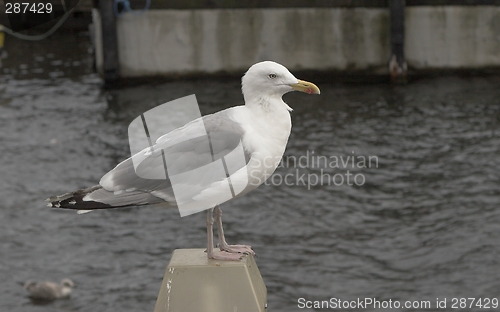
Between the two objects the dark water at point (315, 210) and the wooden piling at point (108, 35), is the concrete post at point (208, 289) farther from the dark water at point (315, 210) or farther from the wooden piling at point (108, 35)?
the wooden piling at point (108, 35)

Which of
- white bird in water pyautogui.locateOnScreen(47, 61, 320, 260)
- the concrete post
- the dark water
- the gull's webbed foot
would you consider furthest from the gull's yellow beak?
the dark water

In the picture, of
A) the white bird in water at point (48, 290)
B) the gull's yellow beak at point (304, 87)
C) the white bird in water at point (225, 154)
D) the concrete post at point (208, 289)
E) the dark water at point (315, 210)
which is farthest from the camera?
the dark water at point (315, 210)

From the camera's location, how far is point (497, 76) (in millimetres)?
18188

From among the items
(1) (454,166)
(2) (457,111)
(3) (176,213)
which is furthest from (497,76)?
(3) (176,213)

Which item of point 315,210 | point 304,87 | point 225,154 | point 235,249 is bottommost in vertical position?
point 315,210

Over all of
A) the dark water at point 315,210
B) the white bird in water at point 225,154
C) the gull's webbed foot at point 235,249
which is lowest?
the dark water at point 315,210

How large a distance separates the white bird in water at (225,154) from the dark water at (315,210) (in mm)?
5710

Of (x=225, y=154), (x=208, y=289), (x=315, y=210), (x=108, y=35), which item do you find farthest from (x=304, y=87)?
(x=108, y=35)

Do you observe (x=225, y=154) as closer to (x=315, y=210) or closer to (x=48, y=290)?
(x=48, y=290)

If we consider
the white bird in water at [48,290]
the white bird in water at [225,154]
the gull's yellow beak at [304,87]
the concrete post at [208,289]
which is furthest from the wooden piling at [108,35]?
the concrete post at [208,289]

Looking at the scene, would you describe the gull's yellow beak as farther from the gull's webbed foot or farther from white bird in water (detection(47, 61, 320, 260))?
the gull's webbed foot

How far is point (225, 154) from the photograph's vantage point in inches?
174

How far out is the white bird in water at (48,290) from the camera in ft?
33.0

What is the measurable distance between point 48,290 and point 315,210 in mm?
4301
